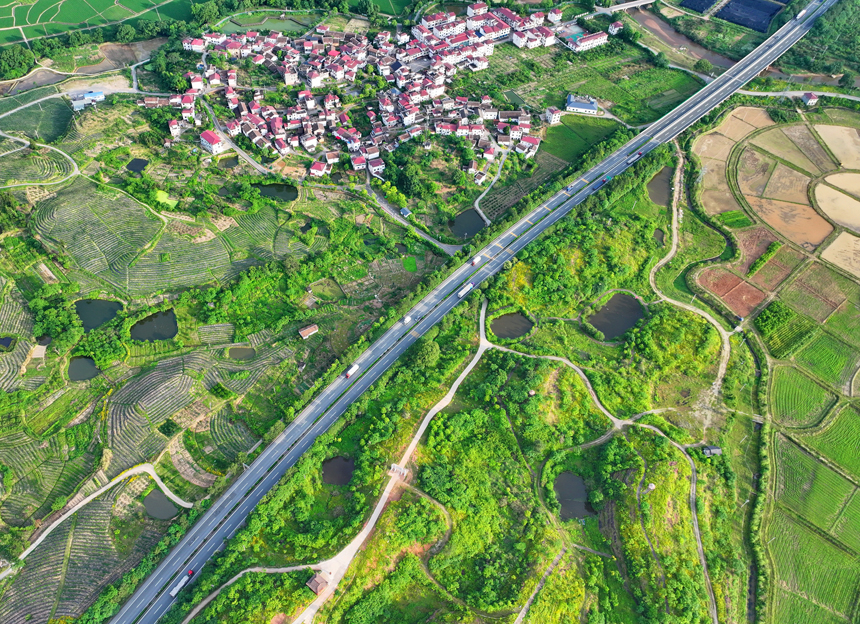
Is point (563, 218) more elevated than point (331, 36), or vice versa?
point (331, 36)

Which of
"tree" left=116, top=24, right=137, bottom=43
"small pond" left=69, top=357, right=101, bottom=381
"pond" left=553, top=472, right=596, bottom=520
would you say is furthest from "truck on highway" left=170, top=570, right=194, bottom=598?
"tree" left=116, top=24, right=137, bottom=43

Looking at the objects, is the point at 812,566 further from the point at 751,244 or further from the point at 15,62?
the point at 15,62

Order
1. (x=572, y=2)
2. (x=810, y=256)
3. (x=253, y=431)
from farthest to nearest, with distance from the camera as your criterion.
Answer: (x=572, y=2) < (x=810, y=256) < (x=253, y=431)

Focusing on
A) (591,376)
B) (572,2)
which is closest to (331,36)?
(572,2)

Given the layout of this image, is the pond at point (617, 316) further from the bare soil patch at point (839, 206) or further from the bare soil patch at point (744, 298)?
the bare soil patch at point (839, 206)

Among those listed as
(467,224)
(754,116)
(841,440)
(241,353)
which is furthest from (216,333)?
(754,116)

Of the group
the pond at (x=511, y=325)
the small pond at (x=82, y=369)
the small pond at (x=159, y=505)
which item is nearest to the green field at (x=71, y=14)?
the small pond at (x=82, y=369)

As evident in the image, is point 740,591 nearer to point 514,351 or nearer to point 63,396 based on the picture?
point 514,351
